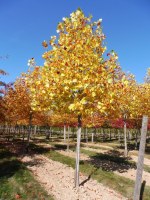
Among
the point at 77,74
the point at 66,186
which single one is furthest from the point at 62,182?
the point at 77,74

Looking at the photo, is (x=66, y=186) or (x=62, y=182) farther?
(x=62, y=182)

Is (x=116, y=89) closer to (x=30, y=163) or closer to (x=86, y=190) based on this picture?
(x=86, y=190)

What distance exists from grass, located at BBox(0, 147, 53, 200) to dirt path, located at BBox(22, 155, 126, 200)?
1.70ft

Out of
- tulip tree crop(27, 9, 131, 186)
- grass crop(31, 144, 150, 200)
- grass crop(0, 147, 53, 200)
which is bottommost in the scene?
grass crop(31, 144, 150, 200)

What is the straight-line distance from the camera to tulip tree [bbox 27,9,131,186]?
423 inches

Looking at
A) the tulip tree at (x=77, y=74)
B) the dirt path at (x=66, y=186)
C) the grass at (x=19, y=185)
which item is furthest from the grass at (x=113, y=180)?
the grass at (x=19, y=185)

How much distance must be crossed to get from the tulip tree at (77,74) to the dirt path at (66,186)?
2.36ft

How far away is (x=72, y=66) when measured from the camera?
1105 centimetres

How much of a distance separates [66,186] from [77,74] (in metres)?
6.13

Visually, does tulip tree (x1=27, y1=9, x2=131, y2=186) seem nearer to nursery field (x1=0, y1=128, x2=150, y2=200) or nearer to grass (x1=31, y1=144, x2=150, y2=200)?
nursery field (x1=0, y1=128, x2=150, y2=200)

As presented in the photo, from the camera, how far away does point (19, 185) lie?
39.9ft

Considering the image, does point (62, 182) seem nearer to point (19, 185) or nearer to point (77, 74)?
point (19, 185)

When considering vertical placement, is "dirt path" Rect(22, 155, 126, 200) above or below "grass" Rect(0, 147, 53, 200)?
below

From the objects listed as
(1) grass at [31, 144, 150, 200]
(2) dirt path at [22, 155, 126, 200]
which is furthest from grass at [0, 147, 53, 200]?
(1) grass at [31, 144, 150, 200]
